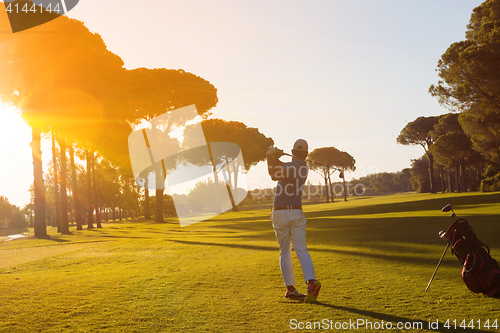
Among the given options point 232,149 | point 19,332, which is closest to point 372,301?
point 19,332

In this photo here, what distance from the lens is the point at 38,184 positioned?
23016mm

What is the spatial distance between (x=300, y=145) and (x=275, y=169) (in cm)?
63

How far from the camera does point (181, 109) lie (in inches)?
1512

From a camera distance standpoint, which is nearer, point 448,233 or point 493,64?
point 448,233

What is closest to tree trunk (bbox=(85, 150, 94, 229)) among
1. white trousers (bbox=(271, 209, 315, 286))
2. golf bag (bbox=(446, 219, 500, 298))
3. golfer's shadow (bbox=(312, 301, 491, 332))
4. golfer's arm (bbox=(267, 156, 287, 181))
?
white trousers (bbox=(271, 209, 315, 286))

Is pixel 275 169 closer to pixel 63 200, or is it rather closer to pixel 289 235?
pixel 289 235

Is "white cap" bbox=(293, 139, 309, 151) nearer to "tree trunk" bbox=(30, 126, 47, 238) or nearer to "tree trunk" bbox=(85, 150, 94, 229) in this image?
"tree trunk" bbox=(30, 126, 47, 238)

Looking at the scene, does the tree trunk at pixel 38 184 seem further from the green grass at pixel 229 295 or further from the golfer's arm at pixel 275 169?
the golfer's arm at pixel 275 169

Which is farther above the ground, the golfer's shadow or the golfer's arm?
the golfer's arm

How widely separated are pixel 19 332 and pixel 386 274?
5.68m

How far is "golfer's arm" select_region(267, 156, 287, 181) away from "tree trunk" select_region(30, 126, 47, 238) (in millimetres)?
21760

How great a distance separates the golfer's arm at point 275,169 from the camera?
545 cm

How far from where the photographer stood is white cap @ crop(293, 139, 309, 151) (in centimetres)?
579

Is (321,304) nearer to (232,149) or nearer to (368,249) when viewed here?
(368,249)
